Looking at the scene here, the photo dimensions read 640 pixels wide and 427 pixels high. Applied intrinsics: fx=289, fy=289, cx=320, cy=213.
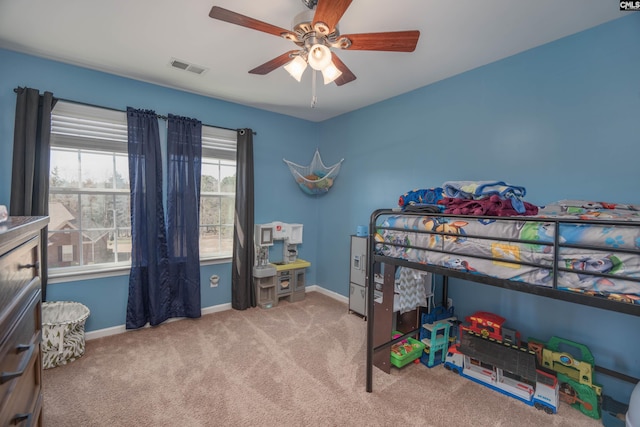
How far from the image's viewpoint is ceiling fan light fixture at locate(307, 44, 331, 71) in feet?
5.00

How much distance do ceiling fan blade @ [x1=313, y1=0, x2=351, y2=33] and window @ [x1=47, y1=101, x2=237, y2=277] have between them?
2.34 m

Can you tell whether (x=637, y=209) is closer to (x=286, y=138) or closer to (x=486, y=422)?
(x=486, y=422)

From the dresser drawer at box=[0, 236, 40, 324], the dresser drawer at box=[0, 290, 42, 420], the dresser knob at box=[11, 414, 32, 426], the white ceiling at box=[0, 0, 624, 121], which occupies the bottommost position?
the dresser knob at box=[11, 414, 32, 426]

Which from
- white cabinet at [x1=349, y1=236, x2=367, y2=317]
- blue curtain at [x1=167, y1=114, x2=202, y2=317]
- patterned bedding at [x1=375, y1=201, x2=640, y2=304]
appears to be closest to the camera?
patterned bedding at [x1=375, y1=201, x2=640, y2=304]

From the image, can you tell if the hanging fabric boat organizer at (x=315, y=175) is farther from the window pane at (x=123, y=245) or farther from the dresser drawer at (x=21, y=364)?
the dresser drawer at (x=21, y=364)

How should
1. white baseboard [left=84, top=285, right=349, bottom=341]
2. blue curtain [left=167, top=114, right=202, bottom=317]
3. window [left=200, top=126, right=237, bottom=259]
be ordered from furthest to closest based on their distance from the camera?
1. window [left=200, top=126, right=237, bottom=259]
2. blue curtain [left=167, top=114, right=202, bottom=317]
3. white baseboard [left=84, top=285, right=349, bottom=341]

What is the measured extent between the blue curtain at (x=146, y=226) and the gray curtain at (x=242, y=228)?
758 millimetres

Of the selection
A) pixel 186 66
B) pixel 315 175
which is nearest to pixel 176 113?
pixel 186 66

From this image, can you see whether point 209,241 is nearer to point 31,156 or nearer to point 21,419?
point 31,156

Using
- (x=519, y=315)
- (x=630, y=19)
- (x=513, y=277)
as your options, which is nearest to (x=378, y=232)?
(x=513, y=277)

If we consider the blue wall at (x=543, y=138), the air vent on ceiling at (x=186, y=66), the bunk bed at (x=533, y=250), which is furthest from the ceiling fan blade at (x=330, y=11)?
the blue wall at (x=543, y=138)

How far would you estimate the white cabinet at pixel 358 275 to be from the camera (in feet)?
10.6

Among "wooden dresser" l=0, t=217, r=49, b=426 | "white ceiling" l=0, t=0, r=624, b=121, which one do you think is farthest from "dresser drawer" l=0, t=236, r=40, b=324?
"white ceiling" l=0, t=0, r=624, b=121

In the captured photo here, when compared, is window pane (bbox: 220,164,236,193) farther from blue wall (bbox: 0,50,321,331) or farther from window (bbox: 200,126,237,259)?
blue wall (bbox: 0,50,321,331)
